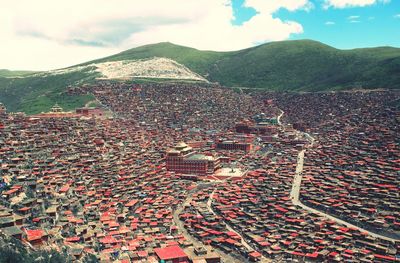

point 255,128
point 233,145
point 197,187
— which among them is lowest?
point 197,187

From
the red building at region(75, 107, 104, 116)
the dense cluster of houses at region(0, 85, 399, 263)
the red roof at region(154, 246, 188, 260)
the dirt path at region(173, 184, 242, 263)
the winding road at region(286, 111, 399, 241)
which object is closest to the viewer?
the red roof at region(154, 246, 188, 260)

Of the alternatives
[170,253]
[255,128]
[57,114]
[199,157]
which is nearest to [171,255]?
[170,253]

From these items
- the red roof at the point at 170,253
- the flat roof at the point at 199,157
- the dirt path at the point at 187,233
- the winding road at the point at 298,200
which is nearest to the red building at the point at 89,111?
the flat roof at the point at 199,157

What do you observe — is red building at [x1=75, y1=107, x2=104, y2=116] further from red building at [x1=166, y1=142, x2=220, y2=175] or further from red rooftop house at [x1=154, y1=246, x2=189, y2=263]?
red rooftop house at [x1=154, y1=246, x2=189, y2=263]

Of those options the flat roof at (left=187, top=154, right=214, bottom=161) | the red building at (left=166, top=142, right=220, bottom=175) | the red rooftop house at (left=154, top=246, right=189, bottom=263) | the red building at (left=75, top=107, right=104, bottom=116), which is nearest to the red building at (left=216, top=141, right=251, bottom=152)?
the flat roof at (left=187, top=154, right=214, bottom=161)

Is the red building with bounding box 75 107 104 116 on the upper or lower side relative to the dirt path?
upper

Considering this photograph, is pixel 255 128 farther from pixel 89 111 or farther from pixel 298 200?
pixel 298 200

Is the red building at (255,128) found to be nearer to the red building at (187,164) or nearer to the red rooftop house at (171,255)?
the red building at (187,164)
